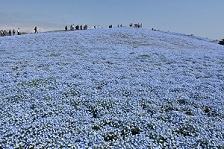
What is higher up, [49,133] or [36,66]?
[36,66]

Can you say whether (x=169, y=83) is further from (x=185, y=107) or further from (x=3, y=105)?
(x=3, y=105)

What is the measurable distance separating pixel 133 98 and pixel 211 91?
17.0ft

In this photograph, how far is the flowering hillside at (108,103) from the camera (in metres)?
10.1

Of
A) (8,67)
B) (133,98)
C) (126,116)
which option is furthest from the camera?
(8,67)

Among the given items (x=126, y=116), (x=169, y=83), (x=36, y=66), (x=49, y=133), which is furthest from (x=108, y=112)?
(x=36, y=66)

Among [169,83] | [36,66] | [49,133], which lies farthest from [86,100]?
[36,66]

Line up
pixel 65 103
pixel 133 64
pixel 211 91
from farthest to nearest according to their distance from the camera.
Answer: pixel 133 64, pixel 211 91, pixel 65 103

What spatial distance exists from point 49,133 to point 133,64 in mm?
13568

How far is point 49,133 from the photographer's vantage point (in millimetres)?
10023

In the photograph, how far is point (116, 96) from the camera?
1388 cm

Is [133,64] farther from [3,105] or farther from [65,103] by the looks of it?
[3,105]

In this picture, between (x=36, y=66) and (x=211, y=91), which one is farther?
(x=36, y=66)

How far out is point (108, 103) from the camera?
13.0 m

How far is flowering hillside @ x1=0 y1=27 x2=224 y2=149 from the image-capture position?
10.1 meters
